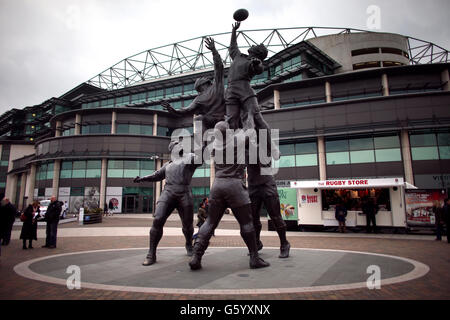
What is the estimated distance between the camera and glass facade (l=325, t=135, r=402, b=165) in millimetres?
25997

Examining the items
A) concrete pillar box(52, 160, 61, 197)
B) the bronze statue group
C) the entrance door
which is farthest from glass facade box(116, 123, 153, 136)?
the bronze statue group

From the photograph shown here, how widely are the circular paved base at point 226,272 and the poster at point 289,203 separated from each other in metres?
9.46

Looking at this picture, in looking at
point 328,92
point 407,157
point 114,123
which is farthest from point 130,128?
point 407,157

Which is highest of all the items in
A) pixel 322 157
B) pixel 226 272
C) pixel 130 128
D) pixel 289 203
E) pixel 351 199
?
pixel 130 128

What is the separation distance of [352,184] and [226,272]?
1204cm

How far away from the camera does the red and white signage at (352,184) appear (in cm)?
1445

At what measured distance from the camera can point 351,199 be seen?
634 inches

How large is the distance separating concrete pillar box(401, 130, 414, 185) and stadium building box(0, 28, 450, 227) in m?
0.09

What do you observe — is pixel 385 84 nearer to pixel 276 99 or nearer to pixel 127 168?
pixel 276 99

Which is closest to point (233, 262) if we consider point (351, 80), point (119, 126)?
point (351, 80)

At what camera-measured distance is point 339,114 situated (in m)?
27.6

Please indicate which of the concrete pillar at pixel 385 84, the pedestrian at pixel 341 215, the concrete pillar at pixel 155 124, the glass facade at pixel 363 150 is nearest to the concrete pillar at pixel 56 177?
the concrete pillar at pixel 155 124
